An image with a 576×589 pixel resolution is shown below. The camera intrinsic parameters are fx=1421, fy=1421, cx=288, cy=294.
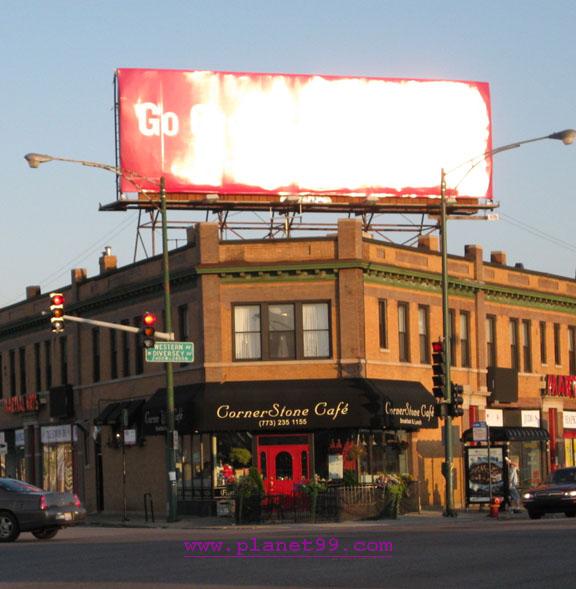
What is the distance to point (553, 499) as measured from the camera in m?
38.7

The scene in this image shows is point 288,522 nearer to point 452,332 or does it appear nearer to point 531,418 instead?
point 452,332

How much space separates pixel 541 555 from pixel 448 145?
38746 millimetres

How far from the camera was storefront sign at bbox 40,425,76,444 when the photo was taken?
61.3 m

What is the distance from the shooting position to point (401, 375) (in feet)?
170

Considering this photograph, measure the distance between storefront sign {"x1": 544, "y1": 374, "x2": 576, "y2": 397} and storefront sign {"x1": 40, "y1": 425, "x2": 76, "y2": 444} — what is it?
20.6m

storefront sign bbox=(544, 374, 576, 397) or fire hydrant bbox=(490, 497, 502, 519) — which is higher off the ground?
storefront sign bbox=(544, 374, 576, 397)

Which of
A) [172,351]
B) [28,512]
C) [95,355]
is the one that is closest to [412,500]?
[172,351]

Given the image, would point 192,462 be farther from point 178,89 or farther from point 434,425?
point 178,89

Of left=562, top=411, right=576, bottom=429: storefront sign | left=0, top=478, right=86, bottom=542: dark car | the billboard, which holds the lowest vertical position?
left=0, top=478, right=86, bottom=542: dark car

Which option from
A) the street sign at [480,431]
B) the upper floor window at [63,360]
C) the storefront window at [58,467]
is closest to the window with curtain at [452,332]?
the street sign at [480,431]

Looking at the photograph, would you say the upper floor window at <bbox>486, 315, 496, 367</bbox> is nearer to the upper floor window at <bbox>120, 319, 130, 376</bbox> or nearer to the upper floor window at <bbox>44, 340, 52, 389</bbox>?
the upper floor window at <bbox>120, 319, 130, 376</bbox>

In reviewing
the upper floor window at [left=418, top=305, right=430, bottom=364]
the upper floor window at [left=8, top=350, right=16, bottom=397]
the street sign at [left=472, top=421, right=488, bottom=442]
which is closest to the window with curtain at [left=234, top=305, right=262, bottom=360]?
the upper floor window at [left=418, top=305, right=430, bottom=364]

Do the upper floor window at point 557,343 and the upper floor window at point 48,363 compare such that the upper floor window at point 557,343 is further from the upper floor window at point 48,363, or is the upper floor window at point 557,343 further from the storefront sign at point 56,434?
the upper floor window at point 48,363

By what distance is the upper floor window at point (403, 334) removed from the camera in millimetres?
52188
